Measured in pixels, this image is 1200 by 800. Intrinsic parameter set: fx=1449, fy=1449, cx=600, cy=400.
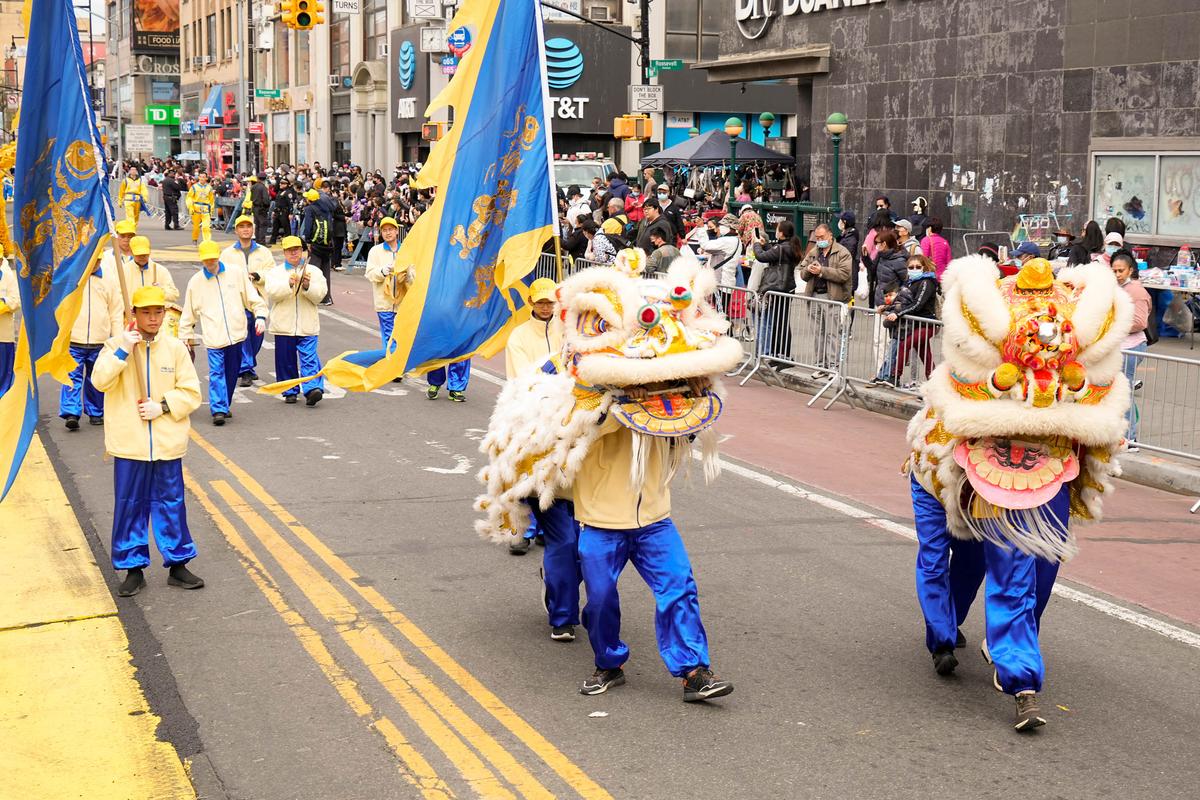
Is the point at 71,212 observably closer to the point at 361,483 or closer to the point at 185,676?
the point at 185,676

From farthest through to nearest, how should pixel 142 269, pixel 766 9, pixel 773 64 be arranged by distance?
pixel 766 9 → pixel 773 64 → pixel 142 269

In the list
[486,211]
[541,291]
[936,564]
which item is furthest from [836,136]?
[936,564]

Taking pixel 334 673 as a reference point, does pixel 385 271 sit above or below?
above

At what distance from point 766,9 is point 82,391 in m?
17.0

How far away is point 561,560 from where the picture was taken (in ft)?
23.2

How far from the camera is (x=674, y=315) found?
6.15 metres

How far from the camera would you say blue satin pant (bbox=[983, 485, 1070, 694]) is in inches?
237

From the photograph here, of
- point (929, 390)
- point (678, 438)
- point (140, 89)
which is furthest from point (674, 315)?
point (140, 89)

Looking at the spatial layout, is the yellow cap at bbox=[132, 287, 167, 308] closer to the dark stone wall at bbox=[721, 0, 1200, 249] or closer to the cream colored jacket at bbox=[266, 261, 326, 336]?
the cream colored jacket at bbox=[266, 261, 326, 336]

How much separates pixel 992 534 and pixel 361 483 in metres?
5.75

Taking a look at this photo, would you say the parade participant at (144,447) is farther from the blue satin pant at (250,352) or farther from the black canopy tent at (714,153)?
the black canopy tent at (714,153)

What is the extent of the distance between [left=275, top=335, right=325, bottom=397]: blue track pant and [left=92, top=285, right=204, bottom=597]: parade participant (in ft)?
21.7

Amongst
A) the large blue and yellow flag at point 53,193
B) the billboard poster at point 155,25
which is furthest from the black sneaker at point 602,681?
the billboard poster at point 155,25

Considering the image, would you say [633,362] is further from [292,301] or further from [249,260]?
[249,260]
